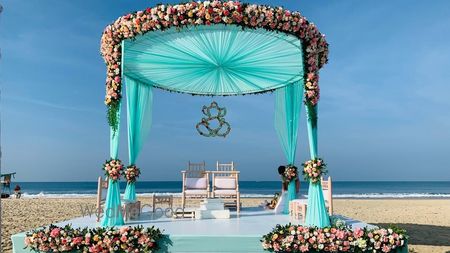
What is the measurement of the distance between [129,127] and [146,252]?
367 centimetres

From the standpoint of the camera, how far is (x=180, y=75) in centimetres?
1015

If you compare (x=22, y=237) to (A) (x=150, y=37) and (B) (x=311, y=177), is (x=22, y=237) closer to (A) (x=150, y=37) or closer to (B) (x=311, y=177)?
(A) (x=150, y=37)

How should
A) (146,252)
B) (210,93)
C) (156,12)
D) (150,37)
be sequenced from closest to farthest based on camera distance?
(146,252) → (156,12) → (150,37) → (210,93)

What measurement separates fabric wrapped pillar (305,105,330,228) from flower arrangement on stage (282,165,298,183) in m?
2.89

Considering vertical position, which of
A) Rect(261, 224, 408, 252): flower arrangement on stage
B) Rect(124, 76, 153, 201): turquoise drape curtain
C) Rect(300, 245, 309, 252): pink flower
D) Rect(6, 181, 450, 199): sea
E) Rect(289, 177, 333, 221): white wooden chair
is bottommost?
Rect(6, 181, 450, 199): sea

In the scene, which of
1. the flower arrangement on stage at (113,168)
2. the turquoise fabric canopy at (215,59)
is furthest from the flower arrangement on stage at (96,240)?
the turquoise fabric canopy at (215,59)

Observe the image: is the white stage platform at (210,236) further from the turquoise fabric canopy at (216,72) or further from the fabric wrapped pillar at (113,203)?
the turquoise fabric canopy at (216,72)

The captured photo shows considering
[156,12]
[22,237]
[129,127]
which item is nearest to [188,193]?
[129,127]

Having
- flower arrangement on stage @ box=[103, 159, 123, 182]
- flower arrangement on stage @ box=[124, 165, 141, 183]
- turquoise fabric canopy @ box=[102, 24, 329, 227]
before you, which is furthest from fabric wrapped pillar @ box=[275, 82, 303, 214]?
flower arrangement on stage @ box=[103, 159, 123, 182]

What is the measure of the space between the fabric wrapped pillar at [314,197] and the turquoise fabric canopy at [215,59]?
1520mm

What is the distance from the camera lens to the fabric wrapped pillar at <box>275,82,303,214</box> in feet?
32.4

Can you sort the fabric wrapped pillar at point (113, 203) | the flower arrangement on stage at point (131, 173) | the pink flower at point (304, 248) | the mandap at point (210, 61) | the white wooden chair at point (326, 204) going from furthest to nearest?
1. the flower arrangement on stage at point (131, 173)
2. the white wooden chair at point (326, 204)
3. the fabric wrapped pillar at point (113, 203)
4. the mandap at point (210, 61)
5. the pink flower at point (304, 248)

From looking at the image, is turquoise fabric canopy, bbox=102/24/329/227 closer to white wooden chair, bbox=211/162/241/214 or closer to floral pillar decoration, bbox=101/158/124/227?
floral pillar decoration, bbox=101/158/124/227

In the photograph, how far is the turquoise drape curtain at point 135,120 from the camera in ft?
29.8
